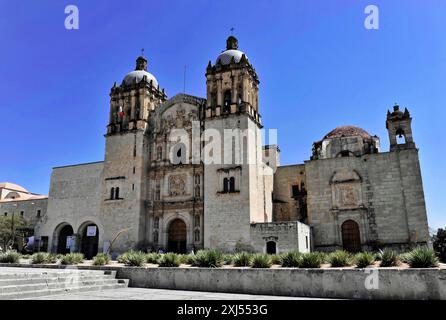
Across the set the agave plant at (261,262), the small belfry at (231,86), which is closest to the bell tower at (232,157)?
the small belfry at (231,86)

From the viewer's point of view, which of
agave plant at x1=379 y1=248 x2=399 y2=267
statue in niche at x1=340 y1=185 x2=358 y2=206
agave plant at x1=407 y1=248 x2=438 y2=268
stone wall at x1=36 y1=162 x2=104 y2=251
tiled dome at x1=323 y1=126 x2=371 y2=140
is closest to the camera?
agave plant at x1=407 y1=248 x2=438 y2=268

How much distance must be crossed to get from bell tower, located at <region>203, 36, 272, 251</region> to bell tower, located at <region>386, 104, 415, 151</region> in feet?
32.7

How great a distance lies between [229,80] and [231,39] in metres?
4.92

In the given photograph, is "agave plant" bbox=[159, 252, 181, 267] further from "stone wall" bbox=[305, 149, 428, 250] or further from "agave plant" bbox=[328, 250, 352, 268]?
"stone wall" bbox=[305, 149, 428, 250]

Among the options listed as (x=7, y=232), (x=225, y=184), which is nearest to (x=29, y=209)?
(x=7, y=232)

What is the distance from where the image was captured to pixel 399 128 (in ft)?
93.7

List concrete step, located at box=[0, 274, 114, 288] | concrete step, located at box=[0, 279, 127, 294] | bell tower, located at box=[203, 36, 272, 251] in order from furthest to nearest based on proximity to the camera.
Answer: bell tower, located at box=[203, 36, 272, 251] < concrete step, located at box=[0, 274, 114, 288] < concrete step, located at box=[0, 279, 127, 294]

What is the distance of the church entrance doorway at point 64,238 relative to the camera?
116 ft

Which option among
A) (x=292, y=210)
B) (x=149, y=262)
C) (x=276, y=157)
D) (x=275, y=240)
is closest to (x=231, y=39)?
(x=276, y=157)

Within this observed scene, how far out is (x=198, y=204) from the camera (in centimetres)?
2995

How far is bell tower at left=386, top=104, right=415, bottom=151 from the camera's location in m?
27.9

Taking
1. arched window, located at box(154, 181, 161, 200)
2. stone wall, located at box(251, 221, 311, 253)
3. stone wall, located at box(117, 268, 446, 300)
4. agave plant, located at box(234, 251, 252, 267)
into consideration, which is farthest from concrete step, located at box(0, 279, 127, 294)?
arched window, located at box(154, 181, 161, 200)

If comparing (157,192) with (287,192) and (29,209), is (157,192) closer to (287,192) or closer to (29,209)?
(287,192)

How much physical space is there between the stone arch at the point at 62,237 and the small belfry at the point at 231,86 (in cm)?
1743
